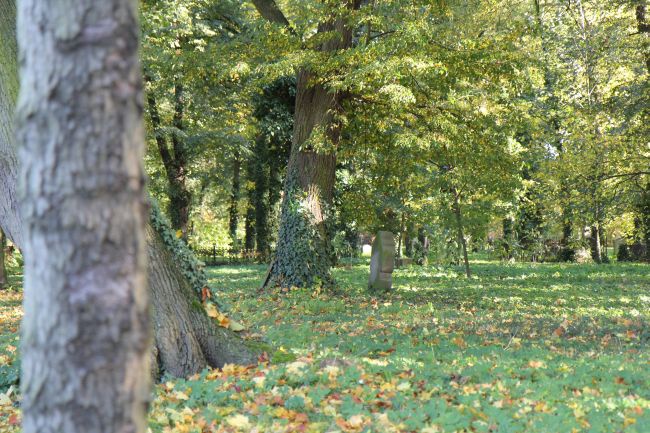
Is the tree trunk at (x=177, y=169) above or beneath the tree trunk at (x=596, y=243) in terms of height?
above

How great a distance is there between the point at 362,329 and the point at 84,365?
7.67 meters

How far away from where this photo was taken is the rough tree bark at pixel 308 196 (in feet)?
49.3

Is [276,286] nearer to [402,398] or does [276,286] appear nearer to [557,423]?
[402,398]

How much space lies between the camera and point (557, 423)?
4230 mm

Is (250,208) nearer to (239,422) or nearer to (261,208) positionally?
(261,208)

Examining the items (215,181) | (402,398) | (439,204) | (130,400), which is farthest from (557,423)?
(215,181)

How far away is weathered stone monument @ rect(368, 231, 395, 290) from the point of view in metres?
15.1

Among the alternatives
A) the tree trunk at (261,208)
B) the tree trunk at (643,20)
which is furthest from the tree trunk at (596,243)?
the tree trunk at (261,208)

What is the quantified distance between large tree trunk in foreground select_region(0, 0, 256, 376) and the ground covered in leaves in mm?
391

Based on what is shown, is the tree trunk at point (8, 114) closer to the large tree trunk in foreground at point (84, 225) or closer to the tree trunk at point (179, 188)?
the large tree trunk in foreground at point (84, 225)

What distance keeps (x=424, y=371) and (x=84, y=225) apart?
184 inches

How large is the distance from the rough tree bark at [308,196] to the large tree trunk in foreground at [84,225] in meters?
12.7

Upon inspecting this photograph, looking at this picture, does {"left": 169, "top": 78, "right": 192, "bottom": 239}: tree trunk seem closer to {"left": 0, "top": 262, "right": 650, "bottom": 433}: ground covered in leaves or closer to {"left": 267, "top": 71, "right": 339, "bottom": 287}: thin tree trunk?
{"left": 267, "top": 71, "right": 339, "bottom": 287}: thin tree trunk

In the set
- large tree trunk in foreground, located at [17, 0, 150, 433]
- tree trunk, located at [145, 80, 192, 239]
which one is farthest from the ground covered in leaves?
tree trunk, located at [145, 80, 192, 239]
